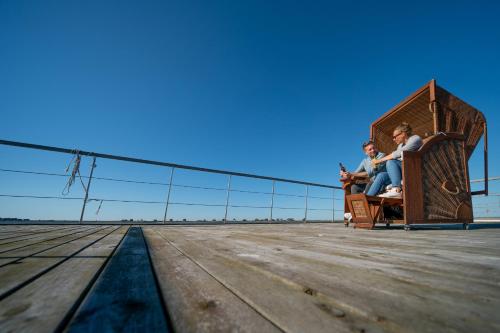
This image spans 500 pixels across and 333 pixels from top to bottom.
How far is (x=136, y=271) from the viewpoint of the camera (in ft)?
1.38

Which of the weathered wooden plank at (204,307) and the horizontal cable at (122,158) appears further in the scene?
the horizontal cable at (122,158)

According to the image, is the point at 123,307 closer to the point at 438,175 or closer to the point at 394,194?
the point at 394,194

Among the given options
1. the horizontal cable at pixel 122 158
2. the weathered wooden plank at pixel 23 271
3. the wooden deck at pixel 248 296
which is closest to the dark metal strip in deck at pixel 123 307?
the wooden deck at pixel 248 296

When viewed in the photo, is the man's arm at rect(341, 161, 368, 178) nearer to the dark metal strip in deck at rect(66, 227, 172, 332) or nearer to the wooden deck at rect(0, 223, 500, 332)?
the wooden deck at rect(0, 223, 500, 332)

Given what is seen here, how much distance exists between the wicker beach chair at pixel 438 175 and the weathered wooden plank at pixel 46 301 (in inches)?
75.3

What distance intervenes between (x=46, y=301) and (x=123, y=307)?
0.11 metres

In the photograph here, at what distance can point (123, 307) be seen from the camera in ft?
0.82

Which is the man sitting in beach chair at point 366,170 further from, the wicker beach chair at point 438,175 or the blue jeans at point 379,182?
the wicker beach chair at point 438,175

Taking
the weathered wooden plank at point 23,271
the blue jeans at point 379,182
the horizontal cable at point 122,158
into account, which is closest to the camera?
the weathered wooden plank at point 23,271

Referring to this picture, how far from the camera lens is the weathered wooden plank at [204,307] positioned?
21 centimetres

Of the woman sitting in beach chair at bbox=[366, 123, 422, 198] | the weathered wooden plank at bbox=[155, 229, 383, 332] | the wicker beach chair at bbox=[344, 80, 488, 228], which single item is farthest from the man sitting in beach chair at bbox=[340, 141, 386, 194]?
the weathered wooden plank at bbox=[155, 229, 383, 332]

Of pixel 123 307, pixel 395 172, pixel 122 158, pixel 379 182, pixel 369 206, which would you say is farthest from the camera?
pixel 122 158

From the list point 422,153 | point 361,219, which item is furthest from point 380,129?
point 361,219

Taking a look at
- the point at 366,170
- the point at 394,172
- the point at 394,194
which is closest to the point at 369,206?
the point at 394,194
